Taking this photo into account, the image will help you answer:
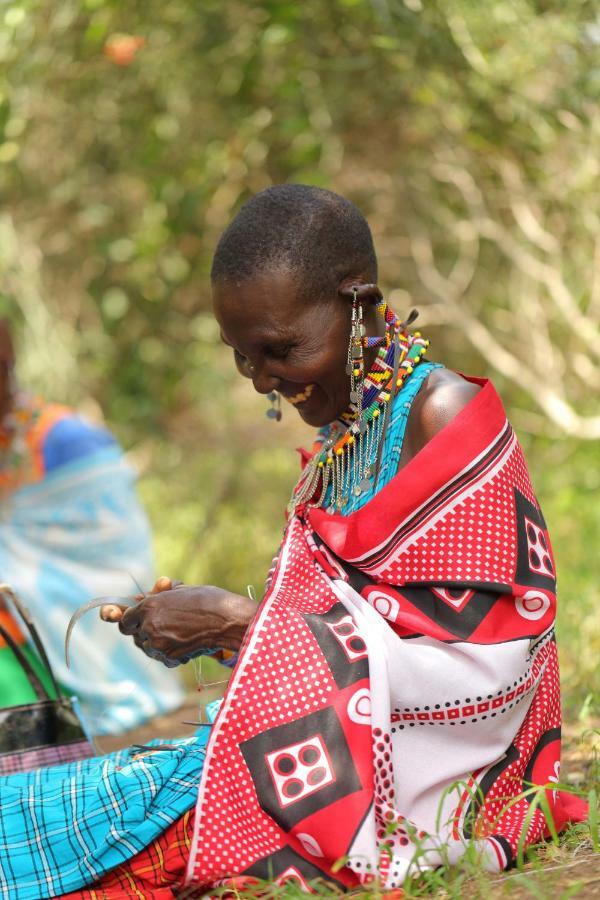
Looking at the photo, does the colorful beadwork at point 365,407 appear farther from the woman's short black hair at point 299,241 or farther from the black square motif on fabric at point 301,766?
the black square motif on fabric at point 301,766

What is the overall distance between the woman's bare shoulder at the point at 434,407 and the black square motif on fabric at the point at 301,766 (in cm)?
62

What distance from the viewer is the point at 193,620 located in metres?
2.36

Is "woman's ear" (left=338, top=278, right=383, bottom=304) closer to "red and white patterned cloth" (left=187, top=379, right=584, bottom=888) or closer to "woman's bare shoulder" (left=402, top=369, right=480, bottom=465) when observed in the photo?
"woman's bare shoulder" (left=402, top=369, right=480, bottom=465)

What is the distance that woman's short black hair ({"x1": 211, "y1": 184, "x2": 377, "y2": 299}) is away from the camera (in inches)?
97.5

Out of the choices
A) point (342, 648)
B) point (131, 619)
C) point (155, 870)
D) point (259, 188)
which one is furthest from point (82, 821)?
point (259, 188)

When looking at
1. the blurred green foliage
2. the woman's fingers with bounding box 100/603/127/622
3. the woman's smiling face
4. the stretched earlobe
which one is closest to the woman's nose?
the woman's smiling face

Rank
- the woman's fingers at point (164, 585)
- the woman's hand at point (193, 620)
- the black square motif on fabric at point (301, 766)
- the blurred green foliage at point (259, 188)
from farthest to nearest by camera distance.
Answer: the blurred green foliage at point (259, 188), the woman's fingers at point (164, 585), the woman's hand at point (193, 620), the black square motif on fabric at point (301, 766)

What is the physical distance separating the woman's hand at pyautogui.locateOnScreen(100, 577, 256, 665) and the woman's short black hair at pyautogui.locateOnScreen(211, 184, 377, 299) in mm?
689

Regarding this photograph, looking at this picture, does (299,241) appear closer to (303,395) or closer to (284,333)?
(284,333)

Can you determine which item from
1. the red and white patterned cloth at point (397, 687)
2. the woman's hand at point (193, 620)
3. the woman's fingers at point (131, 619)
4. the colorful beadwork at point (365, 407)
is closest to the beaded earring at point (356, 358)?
the colorful beadwork at point (365, 407)

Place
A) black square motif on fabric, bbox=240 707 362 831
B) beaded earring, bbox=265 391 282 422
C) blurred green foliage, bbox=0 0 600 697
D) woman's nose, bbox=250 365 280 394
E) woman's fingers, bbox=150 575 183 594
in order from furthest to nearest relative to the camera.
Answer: blurred green foliage, bbox=0 0 600 697 < beaded earring, bbox=265 391 282 422 < woman's nose, bbox=250 365 280 394 < woman's fingers, bbox=150 575 183 594 < black square motif on fabric, bbox=240 707 362 831

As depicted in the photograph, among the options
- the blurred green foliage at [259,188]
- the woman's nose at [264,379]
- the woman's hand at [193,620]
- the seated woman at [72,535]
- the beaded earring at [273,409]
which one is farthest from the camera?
the blurred green foliage at [259,188]

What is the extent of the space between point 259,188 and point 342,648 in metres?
5.24

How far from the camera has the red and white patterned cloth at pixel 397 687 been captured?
87.5 inches
